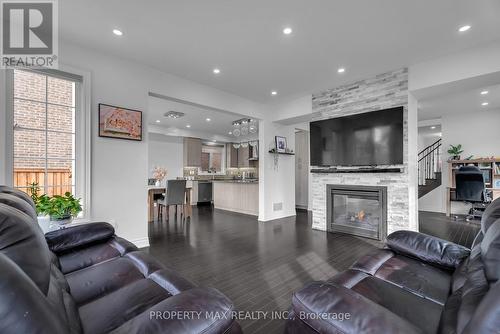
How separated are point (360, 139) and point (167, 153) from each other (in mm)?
6544

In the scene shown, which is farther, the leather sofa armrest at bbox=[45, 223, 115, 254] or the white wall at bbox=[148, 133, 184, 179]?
the white wall at bbox=[148, 133, 184, 179]

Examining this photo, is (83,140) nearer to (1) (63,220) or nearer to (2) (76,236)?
(1) (63,220)

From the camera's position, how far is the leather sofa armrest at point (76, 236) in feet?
5.91

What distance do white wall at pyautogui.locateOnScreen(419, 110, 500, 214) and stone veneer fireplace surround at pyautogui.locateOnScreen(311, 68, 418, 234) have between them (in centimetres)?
364

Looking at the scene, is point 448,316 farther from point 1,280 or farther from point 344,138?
point 344,138

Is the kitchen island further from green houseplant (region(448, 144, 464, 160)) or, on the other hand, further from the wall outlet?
green houseplant (region(448, 144, 464, 160))

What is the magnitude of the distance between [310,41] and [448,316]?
3.02 m

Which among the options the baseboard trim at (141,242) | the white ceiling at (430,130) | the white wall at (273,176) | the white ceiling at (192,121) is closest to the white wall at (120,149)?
the baseboard trim at (141,242)

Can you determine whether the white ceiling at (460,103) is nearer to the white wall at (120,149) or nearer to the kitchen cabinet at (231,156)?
the white wall at (120,149)

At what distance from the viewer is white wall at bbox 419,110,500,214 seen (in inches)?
230

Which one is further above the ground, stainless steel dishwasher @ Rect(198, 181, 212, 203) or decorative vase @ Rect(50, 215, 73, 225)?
decorative vase @ Rect(50, 215, 73, 225)

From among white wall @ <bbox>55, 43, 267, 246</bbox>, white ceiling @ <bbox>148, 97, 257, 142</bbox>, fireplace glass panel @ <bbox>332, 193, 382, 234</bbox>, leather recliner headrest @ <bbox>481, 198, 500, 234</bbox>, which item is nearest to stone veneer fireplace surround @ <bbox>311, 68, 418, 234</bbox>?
fireplace glass panel @ <bbox>332, 193, 382, 234</bbox>

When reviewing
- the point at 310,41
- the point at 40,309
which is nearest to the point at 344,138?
the point at 310,41

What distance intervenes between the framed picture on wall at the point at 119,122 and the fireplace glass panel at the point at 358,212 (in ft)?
12.3
